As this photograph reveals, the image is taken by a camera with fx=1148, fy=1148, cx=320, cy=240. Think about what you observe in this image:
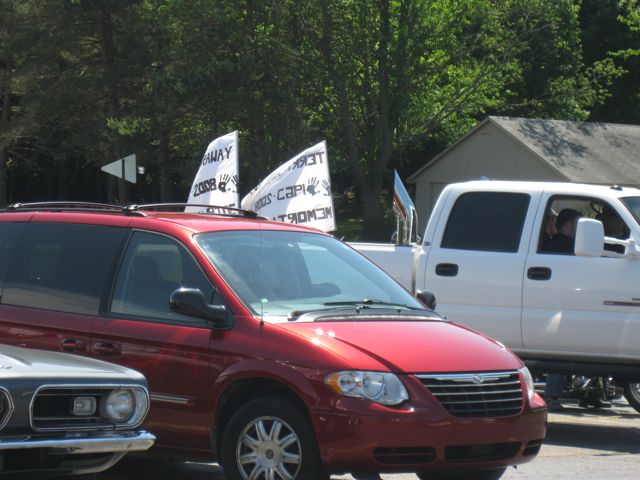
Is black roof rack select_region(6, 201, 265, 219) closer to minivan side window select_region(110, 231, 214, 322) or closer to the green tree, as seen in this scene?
minivan side window select_region(110, 231, 214, 322)

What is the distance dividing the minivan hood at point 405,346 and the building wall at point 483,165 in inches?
1266

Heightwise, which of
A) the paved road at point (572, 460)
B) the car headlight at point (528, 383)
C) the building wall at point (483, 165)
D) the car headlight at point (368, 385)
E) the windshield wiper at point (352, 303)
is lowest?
the paved road at point (572, 460)

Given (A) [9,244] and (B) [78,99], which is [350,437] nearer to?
(A) [9,244]

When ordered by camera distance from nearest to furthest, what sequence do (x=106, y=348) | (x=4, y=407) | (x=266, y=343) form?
(x=4, y=407)
(x=266, y=343)
(x=106, y=348)

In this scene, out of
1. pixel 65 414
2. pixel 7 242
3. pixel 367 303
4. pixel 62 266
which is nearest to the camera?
pixel 65 414

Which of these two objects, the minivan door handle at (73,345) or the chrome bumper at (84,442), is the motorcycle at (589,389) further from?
the chrome bumper at (84,442)

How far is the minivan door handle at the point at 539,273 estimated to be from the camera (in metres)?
10.3

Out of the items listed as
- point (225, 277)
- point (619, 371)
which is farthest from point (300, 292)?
point (619, 371)

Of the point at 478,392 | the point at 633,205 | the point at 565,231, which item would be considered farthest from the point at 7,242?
the point at 633,205

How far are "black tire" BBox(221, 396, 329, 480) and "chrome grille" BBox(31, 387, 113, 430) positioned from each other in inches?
46.2

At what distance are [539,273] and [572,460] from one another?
1.91m

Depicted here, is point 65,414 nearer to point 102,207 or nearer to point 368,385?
point 368,385

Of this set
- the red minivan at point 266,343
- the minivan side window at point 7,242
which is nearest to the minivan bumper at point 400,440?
the red minivan at point 266,343

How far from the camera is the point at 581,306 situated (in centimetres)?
1017
